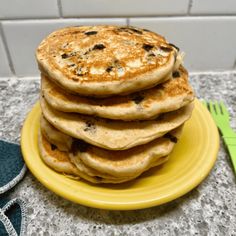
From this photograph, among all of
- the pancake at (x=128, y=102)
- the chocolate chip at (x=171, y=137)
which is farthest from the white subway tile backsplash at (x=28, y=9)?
the chocolate chip at (x=171, y=137)

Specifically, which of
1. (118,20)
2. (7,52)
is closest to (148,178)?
(118,20)

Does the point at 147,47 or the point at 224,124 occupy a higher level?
the point at 147,47

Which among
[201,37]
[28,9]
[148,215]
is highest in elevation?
[28,9]

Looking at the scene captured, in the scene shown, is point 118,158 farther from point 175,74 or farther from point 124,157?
point 175,74

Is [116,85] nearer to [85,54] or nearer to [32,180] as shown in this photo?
[85,54]

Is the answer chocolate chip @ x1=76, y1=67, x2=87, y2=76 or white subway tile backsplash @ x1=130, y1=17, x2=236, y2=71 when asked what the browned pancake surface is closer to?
chocolate chip @ x1=76, y1=67, x2=87, y2=76

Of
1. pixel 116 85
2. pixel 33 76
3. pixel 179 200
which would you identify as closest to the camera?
pixel 116 85

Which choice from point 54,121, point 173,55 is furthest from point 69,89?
point 173,55
